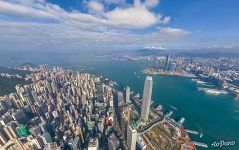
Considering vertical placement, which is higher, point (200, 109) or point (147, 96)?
point (147, 96)

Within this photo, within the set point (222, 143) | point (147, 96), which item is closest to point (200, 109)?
point (222, 143)

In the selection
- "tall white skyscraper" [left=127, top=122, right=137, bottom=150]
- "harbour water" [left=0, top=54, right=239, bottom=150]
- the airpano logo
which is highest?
"tall white skyscraper" [left=127, top=122, right=137, bottom=150]

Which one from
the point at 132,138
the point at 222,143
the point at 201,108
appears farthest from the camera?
the point at 201,108

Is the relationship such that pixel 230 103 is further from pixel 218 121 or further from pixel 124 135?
pixel 124 135

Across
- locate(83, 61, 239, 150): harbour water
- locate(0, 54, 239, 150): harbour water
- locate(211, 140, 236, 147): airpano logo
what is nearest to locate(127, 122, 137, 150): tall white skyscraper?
locate(0, 54, 239, 150): harbour water

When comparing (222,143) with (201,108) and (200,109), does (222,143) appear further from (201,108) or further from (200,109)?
(201,108)

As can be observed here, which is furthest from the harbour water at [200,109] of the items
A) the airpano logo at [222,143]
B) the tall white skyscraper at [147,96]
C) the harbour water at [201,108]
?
the tall white skyscraper at [147,96]

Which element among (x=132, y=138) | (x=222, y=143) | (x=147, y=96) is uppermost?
(x=147, y=96)

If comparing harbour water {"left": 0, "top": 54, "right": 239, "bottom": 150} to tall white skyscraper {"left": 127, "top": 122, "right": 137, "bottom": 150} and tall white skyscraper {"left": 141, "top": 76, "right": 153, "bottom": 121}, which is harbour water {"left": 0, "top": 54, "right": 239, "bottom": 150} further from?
tall white skyscraper {"left": 127, "top": 122, "right": 137, "bottom": 150}

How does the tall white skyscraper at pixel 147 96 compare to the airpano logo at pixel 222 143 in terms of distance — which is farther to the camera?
the tall white skyscraper at pixel 147 96

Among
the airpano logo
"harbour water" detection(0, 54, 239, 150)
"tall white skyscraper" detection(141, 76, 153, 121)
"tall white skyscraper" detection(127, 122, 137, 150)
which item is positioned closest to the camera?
"tall white skyscraper" detection(127, 122, 137, 150)

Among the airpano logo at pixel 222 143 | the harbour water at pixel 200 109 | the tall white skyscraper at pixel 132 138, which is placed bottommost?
the airpano logo at pixel 222 143

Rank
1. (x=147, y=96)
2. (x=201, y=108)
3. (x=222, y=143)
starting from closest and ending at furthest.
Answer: (x=222, y=143) → (x=147, y=96) → (x=201, y=108)

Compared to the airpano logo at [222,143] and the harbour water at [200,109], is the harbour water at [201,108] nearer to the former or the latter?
the harbour water at [200,109]
